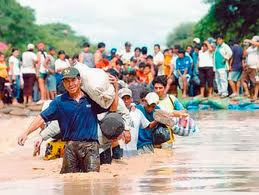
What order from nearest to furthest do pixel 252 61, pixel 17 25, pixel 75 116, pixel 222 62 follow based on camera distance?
1. pixel 75 116
2. pixel 252 61
3. pixel 222 62
4. pixel 17 25

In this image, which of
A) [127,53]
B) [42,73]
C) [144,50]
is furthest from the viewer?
[144,50]

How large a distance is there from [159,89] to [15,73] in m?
13.7

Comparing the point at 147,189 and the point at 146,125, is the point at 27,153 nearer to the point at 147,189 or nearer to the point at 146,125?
the point at 146,125

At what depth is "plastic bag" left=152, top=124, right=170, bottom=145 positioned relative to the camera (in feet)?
42.3

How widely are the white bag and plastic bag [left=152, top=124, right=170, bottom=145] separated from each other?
9.00 ft

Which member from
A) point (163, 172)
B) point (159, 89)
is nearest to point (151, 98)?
point (159, 89)

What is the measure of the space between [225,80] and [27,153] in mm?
11915

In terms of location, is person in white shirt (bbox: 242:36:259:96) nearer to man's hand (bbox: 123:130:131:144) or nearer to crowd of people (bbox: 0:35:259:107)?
crowd of people (bbox: 0:35:259:107)

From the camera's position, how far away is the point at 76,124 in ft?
32.9

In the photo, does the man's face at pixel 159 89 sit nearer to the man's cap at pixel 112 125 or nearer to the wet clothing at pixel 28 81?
the man's cap at pixel 112 125

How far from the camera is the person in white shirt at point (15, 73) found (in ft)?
86.5

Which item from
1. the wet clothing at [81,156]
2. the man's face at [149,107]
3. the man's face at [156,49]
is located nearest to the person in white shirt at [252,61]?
the man's face at [156,49]

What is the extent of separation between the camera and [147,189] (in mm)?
8734

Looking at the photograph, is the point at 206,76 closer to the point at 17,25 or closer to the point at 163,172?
the point at 163,172
